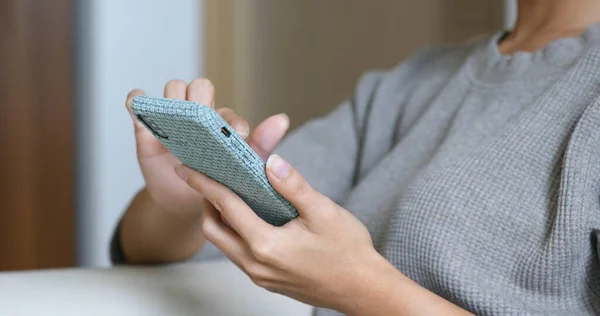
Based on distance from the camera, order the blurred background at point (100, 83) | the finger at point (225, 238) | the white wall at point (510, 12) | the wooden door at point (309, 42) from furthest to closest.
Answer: the blurred background at point (100, 83) < the wooden door at point (309, 42) < the white wall at point (510, 12) < the finger at point (225, 238)

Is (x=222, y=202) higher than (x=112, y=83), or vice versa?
(x=222, y=202)

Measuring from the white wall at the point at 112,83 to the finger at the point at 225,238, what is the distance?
3.78ft

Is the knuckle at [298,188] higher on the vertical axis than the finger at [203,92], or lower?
lower

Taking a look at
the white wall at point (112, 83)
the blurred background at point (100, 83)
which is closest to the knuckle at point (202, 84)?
the blurred background at point (100, 83)

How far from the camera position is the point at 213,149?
0.44m

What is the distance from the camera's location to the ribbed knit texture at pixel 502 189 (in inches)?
21.0

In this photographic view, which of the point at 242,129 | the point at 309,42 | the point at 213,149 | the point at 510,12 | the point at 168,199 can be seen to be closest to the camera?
the point at 213,149

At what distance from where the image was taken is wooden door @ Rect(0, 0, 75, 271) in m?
1.59

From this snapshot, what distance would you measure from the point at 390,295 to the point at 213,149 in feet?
0.54

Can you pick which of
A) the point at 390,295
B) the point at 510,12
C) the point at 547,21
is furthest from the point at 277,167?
the point at 510,12

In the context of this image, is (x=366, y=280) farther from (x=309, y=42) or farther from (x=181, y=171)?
(x=309, y=42)

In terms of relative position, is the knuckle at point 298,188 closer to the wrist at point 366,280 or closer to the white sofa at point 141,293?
the wrist at point 366,280

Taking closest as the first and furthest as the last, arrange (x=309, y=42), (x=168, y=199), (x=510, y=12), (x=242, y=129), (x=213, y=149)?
(x=213, y=149), (x=242, y=129), (x=168, y=199), (x=510, y=12), (x=309, y=42)

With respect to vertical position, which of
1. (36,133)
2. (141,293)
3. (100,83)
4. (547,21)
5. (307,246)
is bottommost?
(36,133)
